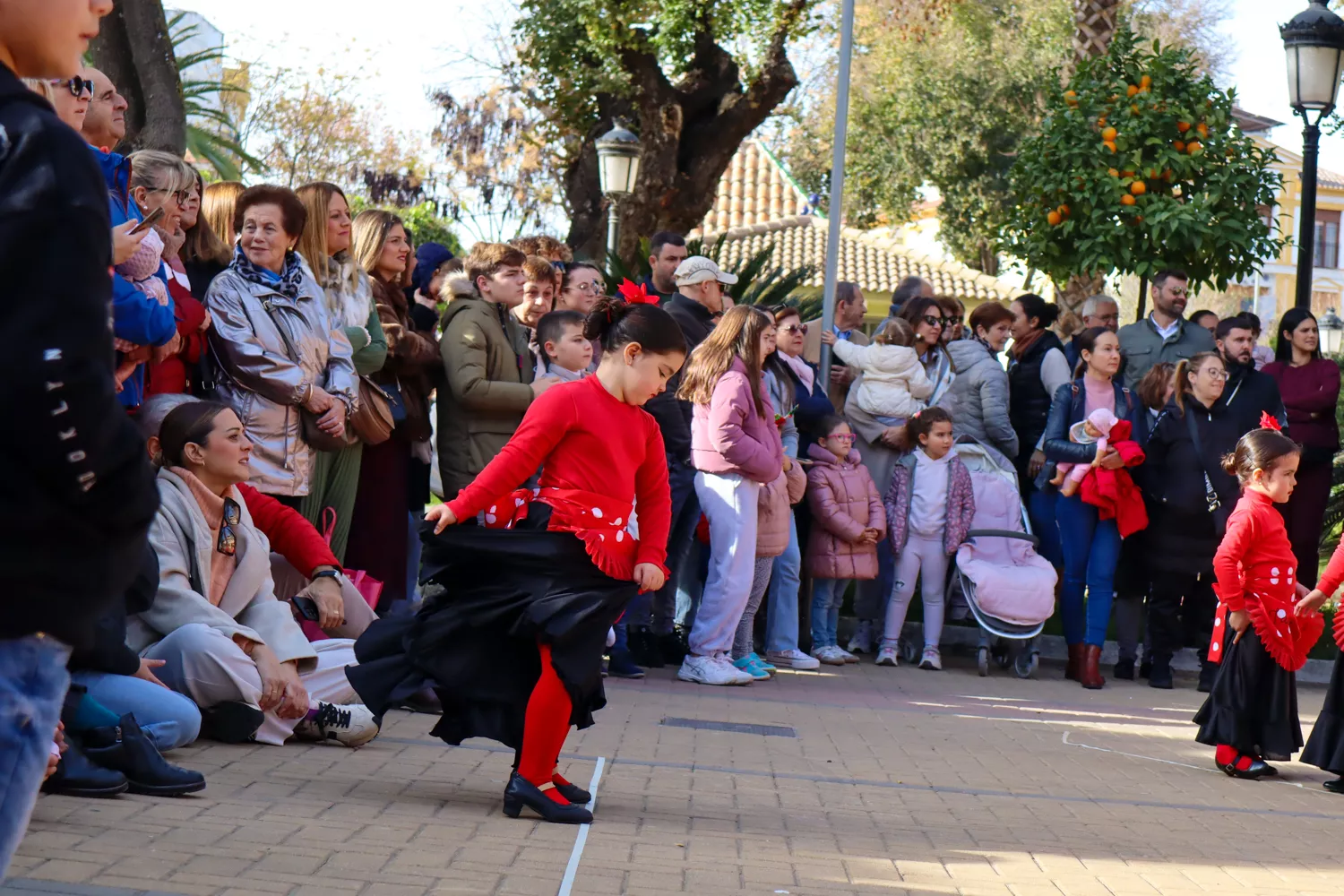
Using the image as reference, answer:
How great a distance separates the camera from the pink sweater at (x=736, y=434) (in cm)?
957

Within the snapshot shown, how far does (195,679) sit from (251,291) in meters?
2.16

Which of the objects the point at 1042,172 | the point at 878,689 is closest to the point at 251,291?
the point at 878,689

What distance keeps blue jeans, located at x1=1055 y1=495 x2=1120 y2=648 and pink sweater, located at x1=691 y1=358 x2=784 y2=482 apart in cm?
245

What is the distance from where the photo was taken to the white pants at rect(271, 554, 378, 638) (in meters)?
7.29

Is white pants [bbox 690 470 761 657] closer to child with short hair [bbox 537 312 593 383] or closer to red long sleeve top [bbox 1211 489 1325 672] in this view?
child with short hair [bbox 537 312 593 383]

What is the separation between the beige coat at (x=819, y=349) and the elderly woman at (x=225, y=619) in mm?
5426

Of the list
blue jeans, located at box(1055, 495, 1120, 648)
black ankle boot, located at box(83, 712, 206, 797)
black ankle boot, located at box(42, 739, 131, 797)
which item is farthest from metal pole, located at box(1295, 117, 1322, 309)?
black ankle boot, located at box(42, 739, 131, 797)

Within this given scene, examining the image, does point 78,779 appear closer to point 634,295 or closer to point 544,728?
point 544,728

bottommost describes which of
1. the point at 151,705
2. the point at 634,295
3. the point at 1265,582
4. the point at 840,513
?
the point at 151,705

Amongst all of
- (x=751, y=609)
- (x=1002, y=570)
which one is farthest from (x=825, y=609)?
(x=1002, y=570)

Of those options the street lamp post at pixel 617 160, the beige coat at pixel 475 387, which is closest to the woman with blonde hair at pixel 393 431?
the beige coat at pixel 475 387

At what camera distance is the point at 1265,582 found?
791 centimetres

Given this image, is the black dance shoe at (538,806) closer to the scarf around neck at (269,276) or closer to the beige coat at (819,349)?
the scarf around neck at (269,276)

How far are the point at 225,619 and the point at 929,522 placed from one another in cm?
600
